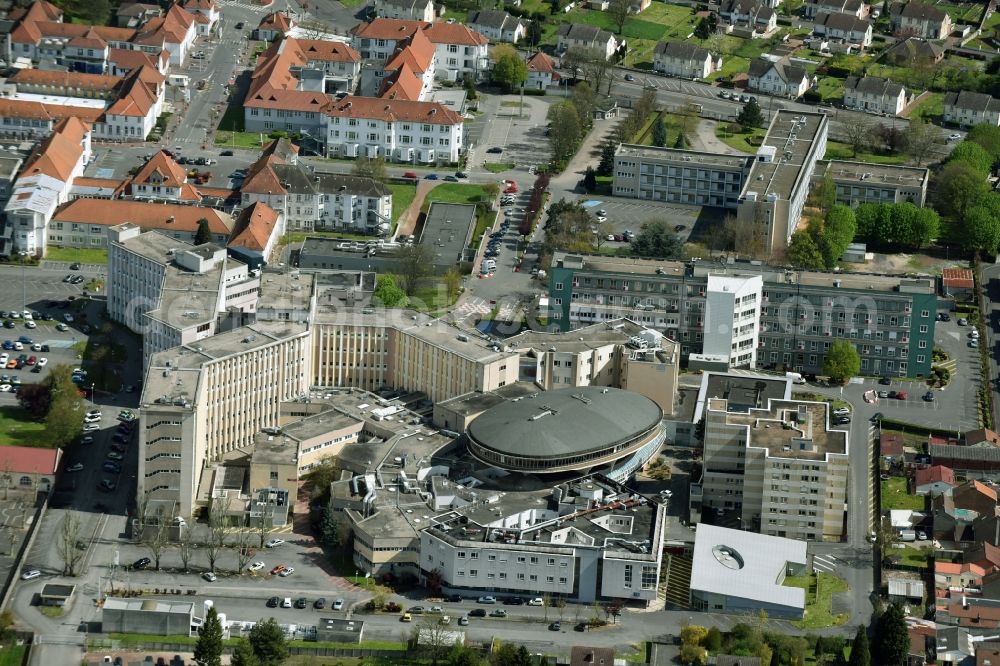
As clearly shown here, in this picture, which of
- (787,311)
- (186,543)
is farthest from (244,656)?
(787,311)

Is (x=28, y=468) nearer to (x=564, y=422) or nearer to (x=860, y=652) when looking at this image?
(x=564, y=422)

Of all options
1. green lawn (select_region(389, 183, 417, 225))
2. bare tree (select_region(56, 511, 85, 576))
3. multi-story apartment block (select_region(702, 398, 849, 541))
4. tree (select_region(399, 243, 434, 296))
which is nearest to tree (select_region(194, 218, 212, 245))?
tree (select_region(399, 243, 434, 296))

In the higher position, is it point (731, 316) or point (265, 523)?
point (731, 316)

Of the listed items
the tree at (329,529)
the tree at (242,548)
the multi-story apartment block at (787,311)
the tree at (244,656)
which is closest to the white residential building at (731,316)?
the multi-story apartment block at (787,311)

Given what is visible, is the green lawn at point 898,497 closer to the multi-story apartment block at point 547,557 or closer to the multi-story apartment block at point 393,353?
the multi-story apartment block at point 547,557

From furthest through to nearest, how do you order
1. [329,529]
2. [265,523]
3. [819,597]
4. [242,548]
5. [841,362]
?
[841,362] → [265,523] → [329,529] → [242,548] → [819,597]

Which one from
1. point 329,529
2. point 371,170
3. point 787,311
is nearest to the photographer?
point 329,529
